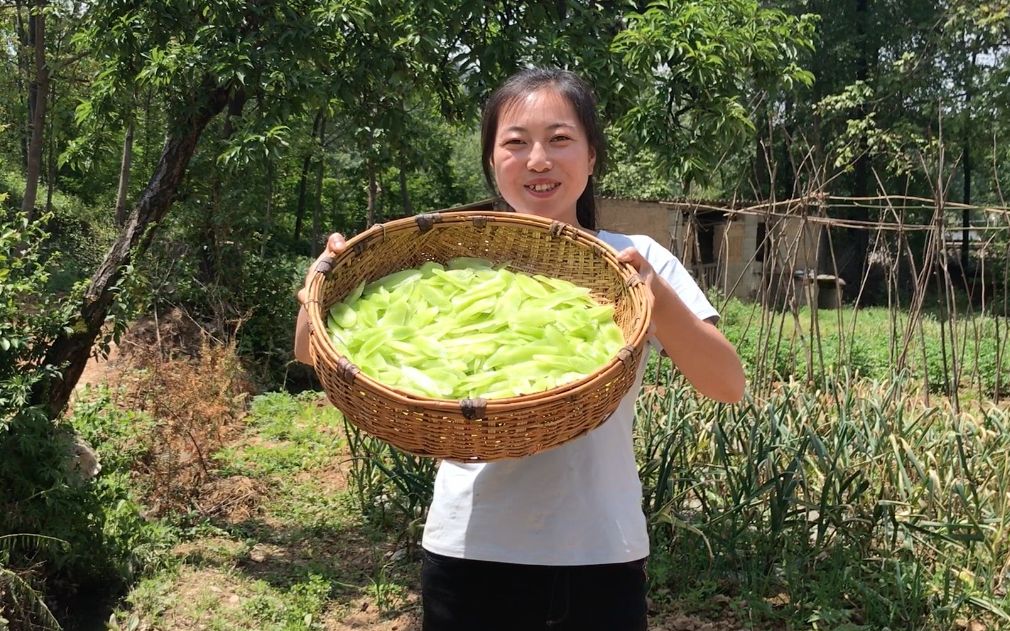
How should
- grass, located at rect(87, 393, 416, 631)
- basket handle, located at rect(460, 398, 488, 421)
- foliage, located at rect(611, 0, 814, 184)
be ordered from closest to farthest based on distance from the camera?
basket handle, located at rect(460, 398, 488, 421) < grass, located at rect(87, 393, 416, 631) < foliage, located at rect(611, 0, 814, 184)

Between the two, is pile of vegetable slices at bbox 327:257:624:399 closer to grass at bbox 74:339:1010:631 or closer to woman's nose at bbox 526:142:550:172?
woman's nose at bbox 526:142:550:172

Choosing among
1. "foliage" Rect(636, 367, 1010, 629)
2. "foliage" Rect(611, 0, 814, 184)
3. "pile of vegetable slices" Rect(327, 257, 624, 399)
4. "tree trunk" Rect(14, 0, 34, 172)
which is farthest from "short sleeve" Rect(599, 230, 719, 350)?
"tree trunk" Rect(14, 0, 34, 172)

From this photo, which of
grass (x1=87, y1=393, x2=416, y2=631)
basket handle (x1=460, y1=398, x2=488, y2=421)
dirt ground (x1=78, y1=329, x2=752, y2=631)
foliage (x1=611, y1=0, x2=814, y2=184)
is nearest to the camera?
basket handle (x1=460, y1=398, x2=488, y2=421)

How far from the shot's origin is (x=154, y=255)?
7.05 metres

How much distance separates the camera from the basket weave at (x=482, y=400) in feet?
3.73

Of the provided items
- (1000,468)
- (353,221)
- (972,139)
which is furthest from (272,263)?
(972,139)

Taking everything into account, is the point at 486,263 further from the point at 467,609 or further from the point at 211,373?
the point at 211,373

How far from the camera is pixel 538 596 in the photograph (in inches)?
51.4

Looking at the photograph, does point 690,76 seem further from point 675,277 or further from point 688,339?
point 688,339

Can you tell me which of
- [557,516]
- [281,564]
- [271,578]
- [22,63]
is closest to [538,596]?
[557,516]

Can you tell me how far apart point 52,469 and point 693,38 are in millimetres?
3000

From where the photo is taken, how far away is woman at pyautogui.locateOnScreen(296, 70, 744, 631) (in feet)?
4.25

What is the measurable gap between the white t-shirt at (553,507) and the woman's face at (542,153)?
0.70 feet

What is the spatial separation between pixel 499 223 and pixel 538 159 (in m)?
0.16
